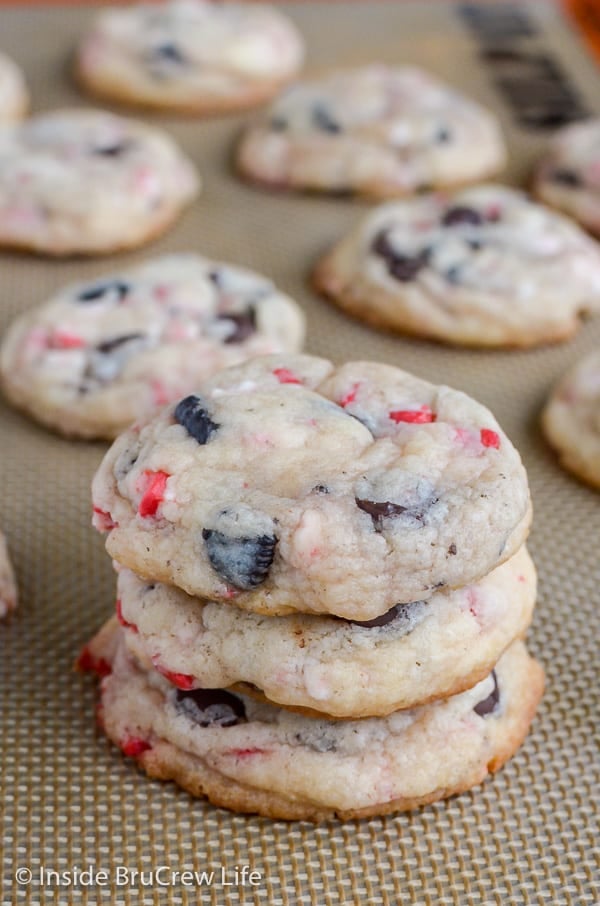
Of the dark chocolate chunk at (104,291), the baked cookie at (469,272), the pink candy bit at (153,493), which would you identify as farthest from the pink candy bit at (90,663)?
the baked cookie at (469,272)

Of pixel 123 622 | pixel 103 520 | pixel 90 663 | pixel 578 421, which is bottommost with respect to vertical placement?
pixel 90 663

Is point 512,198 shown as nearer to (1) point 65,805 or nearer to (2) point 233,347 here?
(2) point 233,347

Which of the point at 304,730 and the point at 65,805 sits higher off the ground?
the point at 304,730

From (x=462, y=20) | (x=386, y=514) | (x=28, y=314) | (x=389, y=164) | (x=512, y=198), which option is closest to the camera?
(x=386, y=514)

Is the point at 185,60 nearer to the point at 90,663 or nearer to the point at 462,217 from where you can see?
the point at 462,217

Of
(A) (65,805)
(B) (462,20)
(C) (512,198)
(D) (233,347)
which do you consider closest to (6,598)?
(A) (65,805)

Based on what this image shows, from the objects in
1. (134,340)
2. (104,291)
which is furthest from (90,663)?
(104,291)
